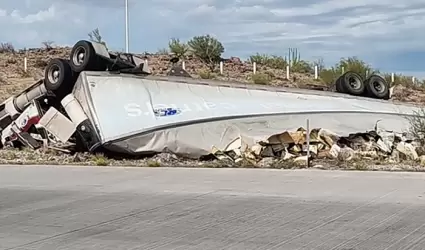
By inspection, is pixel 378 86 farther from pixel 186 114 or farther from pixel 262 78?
pixel 262 78

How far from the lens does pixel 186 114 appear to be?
18812 mm

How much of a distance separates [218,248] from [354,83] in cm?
1786

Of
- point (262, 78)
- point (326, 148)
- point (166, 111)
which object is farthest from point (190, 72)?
point (326, 148)

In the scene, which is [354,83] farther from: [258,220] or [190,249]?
[190,249]

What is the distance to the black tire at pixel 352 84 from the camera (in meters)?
24.4

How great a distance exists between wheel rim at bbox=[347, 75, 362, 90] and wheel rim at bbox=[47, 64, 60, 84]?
9.74m

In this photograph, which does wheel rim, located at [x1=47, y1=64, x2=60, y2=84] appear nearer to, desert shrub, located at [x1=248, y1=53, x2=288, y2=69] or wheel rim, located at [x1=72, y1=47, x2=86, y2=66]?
wheel rim, located at [x1=72, y1=47, x2=86, y2=66]

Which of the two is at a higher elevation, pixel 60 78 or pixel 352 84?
pixel 60 78

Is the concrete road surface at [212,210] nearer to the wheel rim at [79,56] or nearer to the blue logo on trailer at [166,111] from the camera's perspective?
the blue logo on trailer at [166,111]

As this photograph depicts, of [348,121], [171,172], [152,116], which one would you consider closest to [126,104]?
[152,116]

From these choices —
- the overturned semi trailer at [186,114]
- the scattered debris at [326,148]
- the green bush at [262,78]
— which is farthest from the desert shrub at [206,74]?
the scattered debris at [326,148]

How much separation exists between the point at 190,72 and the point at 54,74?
1905cm

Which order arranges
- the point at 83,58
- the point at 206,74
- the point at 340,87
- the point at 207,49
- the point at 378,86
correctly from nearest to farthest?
1. the point at 83,58
2. the point at 340,87
3. the point at 378,86
4. the point at 206,74
5. the point at 207,49

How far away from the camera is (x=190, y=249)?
7852 mm
